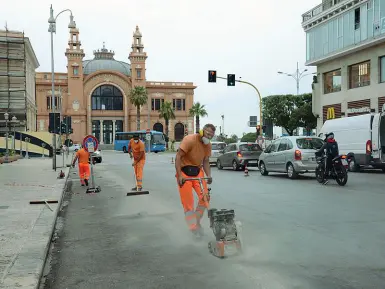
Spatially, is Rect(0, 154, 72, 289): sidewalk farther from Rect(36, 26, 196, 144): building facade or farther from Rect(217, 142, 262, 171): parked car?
Rect(36, 26, 196, 144): building facade

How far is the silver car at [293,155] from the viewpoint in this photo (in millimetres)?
16266

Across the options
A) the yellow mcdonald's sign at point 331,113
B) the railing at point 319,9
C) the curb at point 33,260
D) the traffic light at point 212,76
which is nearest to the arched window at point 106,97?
the railing at point 319,9

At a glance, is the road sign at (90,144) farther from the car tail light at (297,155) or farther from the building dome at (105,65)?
the building dome at (105,65)

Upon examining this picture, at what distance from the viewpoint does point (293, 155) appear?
16.6m

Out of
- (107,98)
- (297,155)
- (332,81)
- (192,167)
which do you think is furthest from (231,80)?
(107,98)

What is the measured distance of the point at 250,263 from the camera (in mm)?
5039

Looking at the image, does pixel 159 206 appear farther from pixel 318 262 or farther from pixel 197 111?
pixel 197 111

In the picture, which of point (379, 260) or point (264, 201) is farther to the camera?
point (264, 201)

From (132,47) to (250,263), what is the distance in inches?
3601

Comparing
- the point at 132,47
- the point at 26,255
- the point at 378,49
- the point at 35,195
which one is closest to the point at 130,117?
the point at 132,47

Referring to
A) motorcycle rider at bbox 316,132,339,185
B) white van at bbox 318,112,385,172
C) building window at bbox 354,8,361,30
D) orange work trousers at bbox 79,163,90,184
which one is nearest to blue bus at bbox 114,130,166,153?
building window at bbox 354,8,361,30

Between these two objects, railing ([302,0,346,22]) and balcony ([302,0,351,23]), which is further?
railing ([302,0,346,22])

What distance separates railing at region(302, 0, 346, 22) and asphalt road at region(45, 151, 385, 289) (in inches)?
1187

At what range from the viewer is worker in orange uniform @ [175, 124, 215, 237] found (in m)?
6.25
